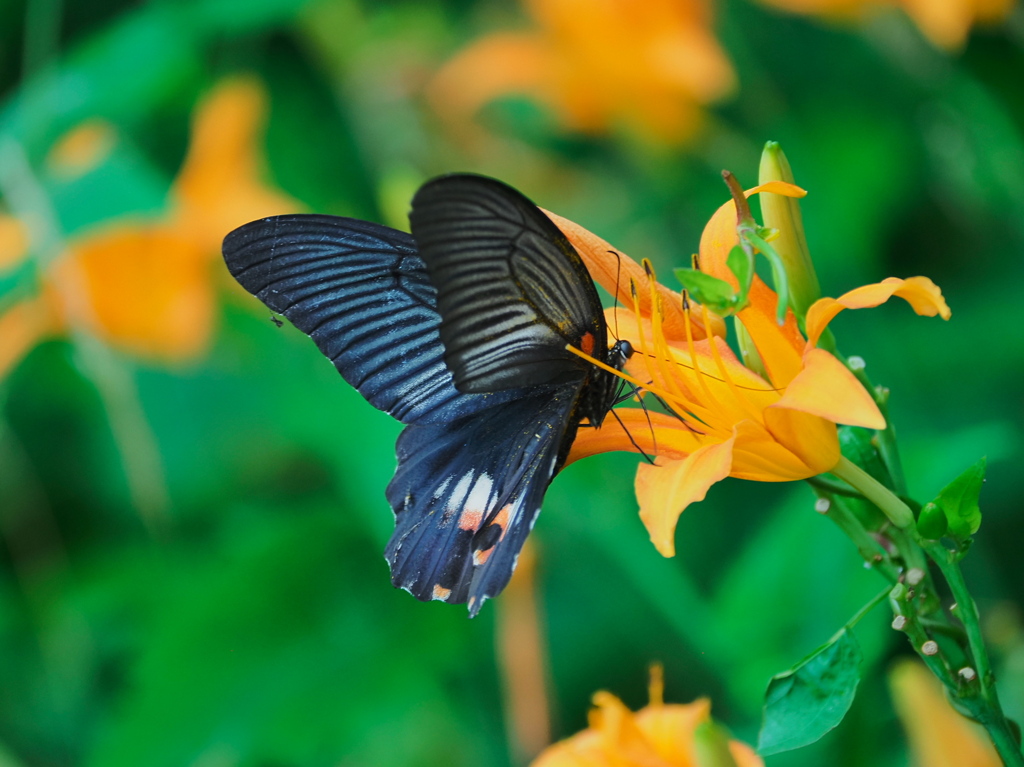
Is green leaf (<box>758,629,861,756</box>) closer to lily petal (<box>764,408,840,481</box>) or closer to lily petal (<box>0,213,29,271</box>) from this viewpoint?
lily petal (<box>764,408,840,481</box>)

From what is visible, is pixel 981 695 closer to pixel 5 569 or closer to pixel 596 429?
pixel 596 429

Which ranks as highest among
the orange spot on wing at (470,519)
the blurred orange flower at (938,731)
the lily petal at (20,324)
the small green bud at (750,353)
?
the lily petal at (20,324)

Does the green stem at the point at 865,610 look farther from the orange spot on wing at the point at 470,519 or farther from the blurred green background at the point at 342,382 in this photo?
the blurred green background at the point at 342,382

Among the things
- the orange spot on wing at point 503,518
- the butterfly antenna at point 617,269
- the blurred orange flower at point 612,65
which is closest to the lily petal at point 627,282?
the butterfly antenna at point 617,269

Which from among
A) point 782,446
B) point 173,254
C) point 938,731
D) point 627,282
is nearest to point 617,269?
point 627,282

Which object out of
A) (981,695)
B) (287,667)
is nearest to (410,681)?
(287,667)

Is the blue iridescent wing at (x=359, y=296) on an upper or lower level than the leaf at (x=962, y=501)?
upper

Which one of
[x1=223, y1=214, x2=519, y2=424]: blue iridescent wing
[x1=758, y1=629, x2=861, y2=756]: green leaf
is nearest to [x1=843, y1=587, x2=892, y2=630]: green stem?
[x1=758, y1=629, x2=861, y2=756]: green leaf
